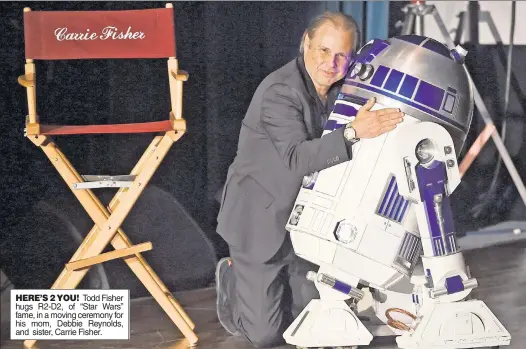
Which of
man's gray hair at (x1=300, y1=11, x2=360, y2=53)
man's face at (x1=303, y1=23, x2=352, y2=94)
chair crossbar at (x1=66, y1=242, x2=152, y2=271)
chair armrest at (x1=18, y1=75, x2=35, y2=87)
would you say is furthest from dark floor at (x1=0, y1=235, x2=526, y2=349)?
man's gray hair at (x1=300, y1=11, x2=360, y2=53)

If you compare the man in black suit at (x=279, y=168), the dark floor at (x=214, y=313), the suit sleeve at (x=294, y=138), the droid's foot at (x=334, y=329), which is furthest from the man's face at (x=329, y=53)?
the dark floor at (x=214, y=313)

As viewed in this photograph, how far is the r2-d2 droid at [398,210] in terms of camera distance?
9.00 feet

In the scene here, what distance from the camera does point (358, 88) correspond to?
9.17ft

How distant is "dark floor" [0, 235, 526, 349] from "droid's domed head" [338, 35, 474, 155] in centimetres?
69

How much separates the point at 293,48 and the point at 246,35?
16cm

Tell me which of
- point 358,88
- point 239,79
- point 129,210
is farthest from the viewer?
point 239,79

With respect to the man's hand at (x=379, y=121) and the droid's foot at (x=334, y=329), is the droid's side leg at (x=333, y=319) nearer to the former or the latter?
the droid's foot at (x=334, y=329)

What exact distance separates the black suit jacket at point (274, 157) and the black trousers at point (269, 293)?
0.06m

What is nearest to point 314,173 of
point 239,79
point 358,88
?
point 358,88

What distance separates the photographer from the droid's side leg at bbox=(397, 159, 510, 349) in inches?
109

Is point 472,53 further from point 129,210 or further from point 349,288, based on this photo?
point 129,210

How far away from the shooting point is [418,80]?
2.73m

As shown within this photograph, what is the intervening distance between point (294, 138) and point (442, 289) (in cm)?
61

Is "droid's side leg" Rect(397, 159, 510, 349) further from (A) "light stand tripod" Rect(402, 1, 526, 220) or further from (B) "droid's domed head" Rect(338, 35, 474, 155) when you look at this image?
(A) "light stand tripod" Rect(402, 1, 526, 220)
